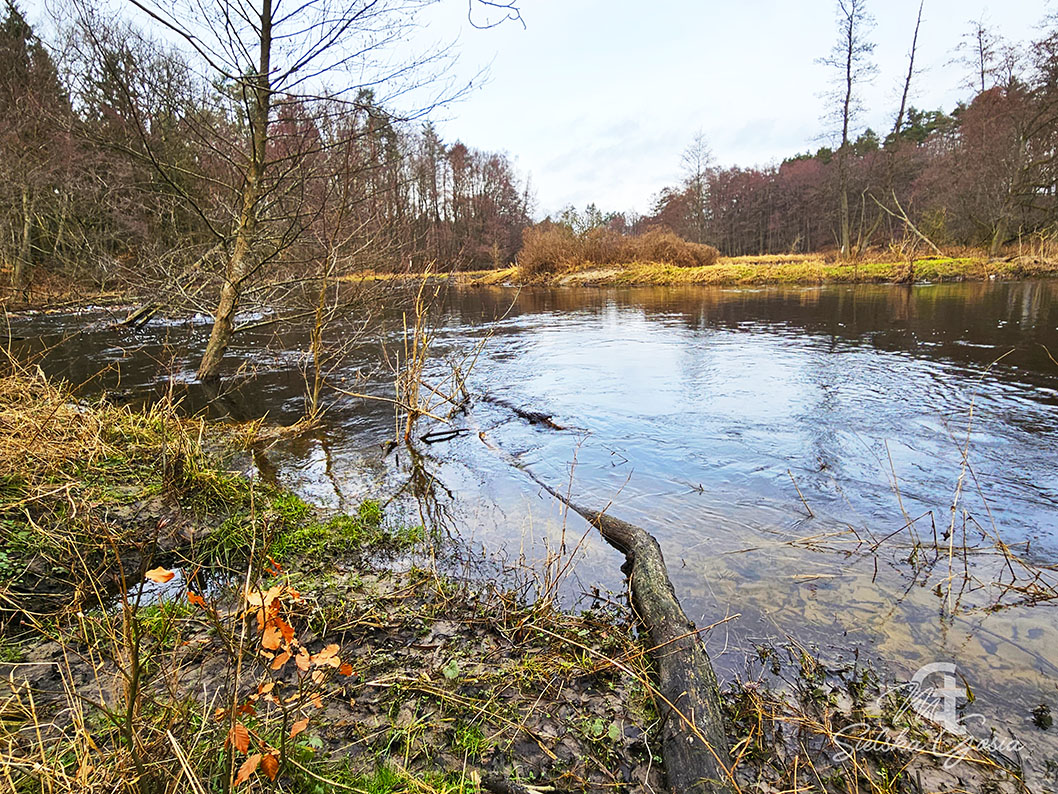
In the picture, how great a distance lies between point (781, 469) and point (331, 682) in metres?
4.11

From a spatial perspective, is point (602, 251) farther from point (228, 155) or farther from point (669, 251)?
point (228, 155)

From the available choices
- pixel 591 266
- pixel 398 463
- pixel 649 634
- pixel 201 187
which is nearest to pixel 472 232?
pixel 591 266

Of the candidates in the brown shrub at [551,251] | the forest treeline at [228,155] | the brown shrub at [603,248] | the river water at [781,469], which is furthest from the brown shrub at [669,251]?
the forest treeline at [228,155]

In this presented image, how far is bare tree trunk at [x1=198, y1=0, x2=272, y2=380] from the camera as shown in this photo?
635 centimetres

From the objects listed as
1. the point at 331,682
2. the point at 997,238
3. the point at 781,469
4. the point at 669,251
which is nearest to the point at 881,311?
the point at 781,469

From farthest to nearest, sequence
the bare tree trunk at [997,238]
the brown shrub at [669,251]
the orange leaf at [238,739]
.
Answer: the brown shrub at [669,251] < the bare tree trunk at [997,238] < the orange leaf at [238,739]

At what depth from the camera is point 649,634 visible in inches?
100

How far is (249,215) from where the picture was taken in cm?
684

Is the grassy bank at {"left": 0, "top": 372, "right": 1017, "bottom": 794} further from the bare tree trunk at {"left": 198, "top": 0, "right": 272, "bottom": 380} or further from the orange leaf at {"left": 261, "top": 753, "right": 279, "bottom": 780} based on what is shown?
the bare tree trunk at {"left": 198, "top": 0, "right": 272, "bottom": 380}

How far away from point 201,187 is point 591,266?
1022 inches

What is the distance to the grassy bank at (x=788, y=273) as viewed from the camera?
66.8 feet

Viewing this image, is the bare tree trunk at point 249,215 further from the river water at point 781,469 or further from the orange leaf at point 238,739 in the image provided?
the orange leaf at point 238,739

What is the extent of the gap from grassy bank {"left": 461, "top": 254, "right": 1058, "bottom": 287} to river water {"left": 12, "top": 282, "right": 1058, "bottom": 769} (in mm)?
10286

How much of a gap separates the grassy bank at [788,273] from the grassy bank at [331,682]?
17035 millimetres
